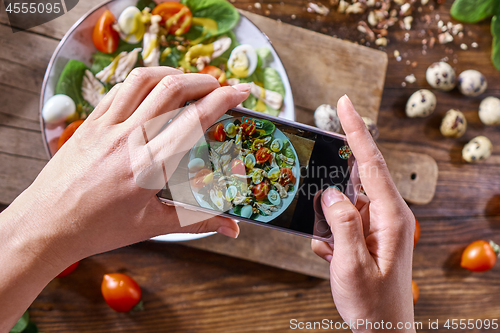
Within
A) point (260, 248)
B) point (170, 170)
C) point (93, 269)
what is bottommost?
point (93, 269)

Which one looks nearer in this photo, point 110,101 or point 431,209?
point 110,101

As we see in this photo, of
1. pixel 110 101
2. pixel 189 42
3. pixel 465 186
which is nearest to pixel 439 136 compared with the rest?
pixel 465 186

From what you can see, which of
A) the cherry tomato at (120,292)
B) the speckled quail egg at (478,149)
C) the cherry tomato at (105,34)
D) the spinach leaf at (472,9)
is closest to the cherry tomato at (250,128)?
the cherry tomato at (105,34)

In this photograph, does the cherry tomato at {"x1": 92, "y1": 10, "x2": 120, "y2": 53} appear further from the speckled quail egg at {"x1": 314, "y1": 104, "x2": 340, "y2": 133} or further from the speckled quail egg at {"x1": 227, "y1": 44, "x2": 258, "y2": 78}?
the speckled quail egg at {"x1": 314, "y1": 104, "x2": 340, "y2": 133}

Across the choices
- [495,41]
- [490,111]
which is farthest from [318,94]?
[495,41]

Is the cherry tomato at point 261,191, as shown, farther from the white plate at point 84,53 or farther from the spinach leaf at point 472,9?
the spinach leaf at point 472,9

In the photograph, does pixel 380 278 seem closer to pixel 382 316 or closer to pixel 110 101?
pixel 382 316

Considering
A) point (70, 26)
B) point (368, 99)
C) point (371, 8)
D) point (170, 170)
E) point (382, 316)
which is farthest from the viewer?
point (371, 8)
